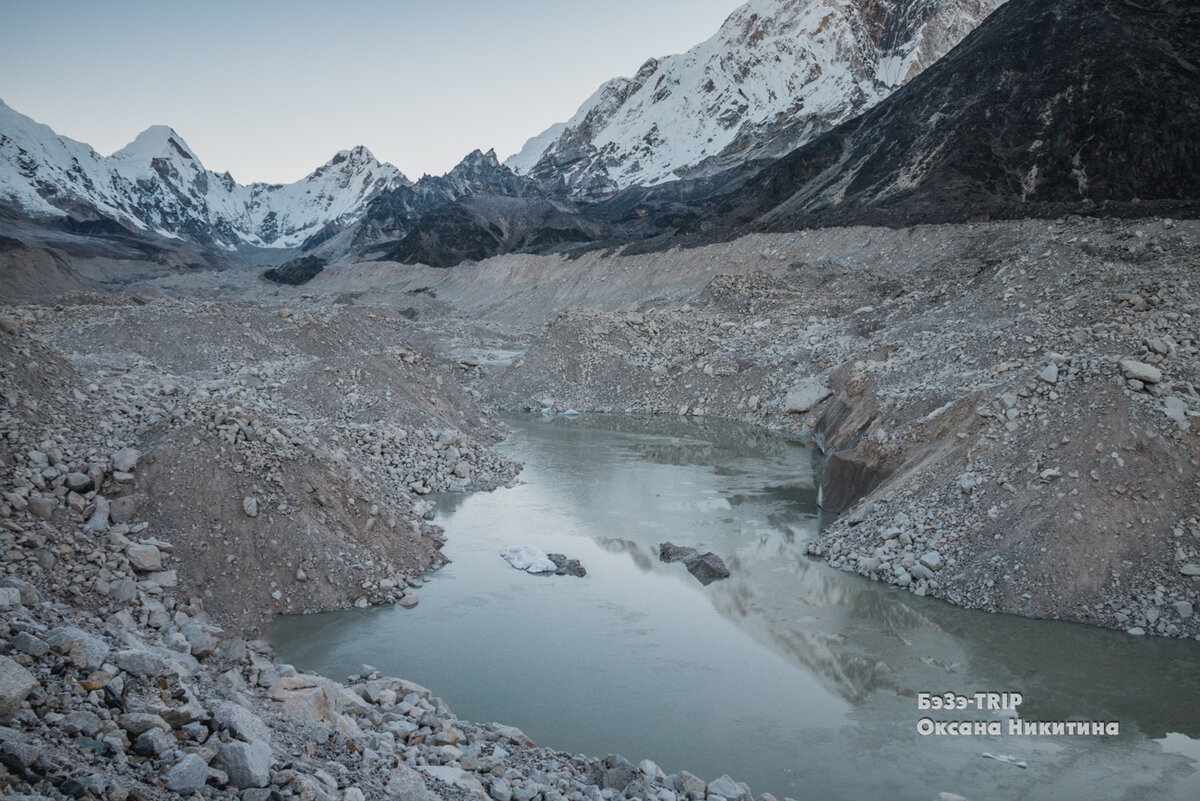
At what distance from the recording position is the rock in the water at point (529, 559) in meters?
10.8

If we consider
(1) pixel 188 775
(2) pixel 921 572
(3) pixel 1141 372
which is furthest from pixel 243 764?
(3) pixel 1141 372

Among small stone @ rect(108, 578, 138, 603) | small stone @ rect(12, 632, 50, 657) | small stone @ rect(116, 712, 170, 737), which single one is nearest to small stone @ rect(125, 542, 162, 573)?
small stone @ rect(108, 578, 138, 603)

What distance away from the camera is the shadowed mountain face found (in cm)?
3647

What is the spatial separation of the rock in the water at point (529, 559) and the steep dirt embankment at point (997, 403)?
4096 millimetres

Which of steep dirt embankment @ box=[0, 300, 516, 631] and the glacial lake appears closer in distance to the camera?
the glacial lake

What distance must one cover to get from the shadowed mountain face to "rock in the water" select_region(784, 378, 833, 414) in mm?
15035

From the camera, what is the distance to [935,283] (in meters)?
26.4

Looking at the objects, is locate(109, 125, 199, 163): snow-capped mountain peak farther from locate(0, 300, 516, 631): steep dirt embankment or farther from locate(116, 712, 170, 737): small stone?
locate(116, 712, 170, 737): small stone

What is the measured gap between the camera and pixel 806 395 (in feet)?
70.8

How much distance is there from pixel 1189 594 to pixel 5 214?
107978mm

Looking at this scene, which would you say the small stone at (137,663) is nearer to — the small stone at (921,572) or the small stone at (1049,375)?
the small stone at (921,572)

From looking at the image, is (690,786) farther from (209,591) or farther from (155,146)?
(155,146)

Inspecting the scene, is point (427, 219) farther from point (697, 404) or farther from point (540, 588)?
point (540, 588)

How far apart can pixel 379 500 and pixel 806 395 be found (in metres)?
14.2
